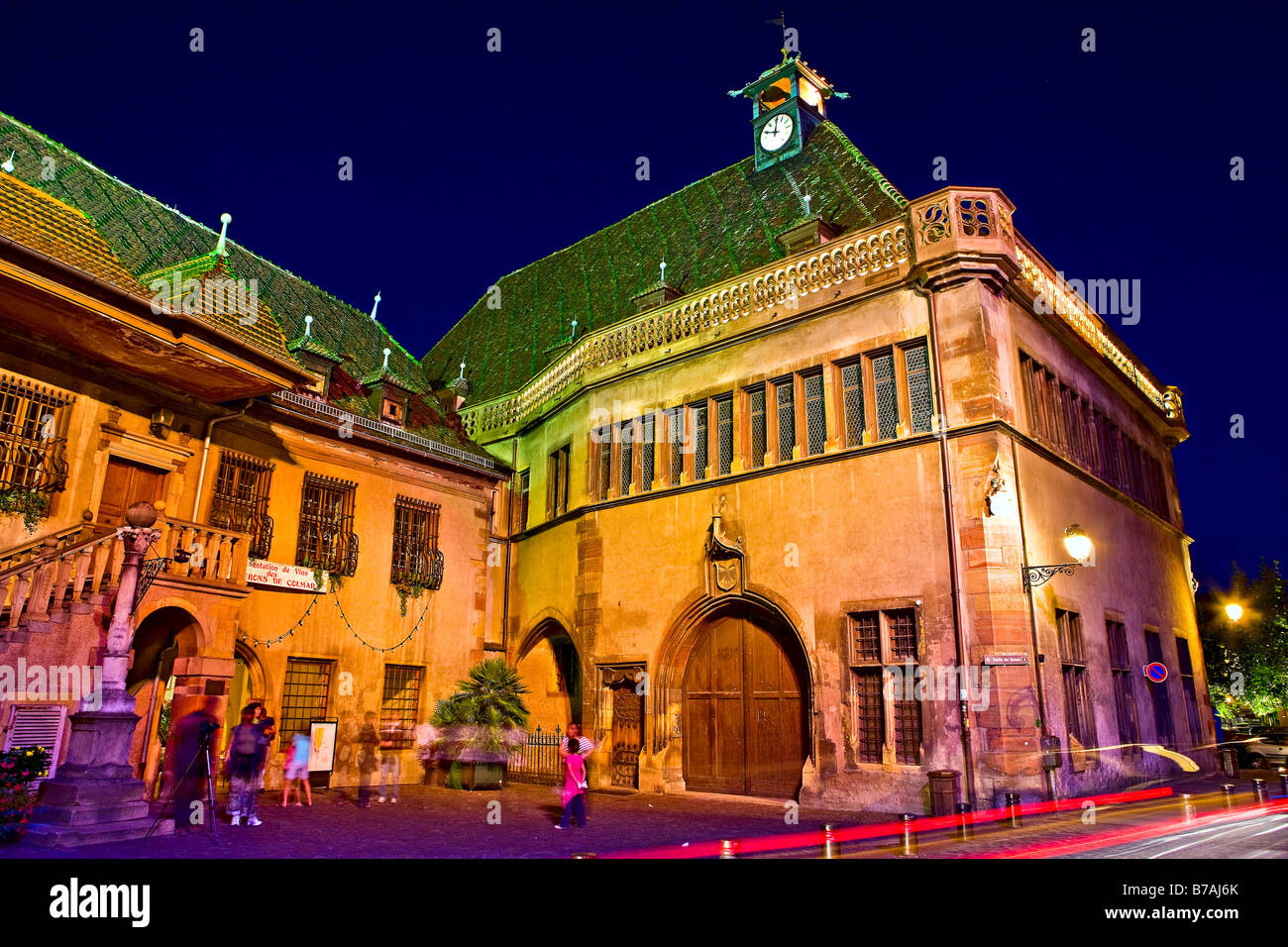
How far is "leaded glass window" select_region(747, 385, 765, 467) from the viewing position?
18250 millimetres

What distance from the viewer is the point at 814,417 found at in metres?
17.5

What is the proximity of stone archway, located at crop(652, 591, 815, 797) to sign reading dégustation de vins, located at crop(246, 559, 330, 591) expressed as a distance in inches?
310

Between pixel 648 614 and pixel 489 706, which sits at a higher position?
pixel 648 614

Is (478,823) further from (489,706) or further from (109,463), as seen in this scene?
(109,463)

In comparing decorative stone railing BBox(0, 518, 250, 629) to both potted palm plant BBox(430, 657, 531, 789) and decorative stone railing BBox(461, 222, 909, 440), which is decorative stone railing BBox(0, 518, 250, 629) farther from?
decorative stone railing BBox(461, 222, 909, 440)

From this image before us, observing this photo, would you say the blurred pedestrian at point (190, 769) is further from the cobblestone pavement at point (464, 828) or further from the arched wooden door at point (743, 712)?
the arched wooden door at point (743, 712)

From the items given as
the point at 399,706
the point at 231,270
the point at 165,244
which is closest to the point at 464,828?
the point at 399,706

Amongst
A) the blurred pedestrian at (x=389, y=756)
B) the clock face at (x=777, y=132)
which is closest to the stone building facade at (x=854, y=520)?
the clock face at (x=777, y=132)

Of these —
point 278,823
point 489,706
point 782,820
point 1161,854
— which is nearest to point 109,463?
point 278,823

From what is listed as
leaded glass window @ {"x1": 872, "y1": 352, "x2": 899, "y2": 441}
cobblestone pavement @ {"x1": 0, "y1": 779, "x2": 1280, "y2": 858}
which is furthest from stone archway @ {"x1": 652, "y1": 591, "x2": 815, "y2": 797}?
leaded glass window @ {"x1": 872, "y1": 352, "x2": 899, "y2": 441}

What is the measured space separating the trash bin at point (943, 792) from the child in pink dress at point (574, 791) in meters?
5.47

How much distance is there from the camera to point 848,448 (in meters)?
16.5

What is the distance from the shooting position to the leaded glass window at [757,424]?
18.2 m

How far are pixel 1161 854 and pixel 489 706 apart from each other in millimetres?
13898
